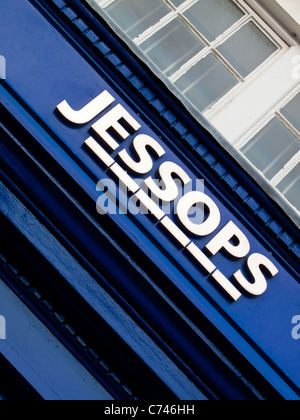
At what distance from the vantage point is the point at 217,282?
448 centimetres

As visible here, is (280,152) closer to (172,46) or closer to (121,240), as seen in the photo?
(172,46)

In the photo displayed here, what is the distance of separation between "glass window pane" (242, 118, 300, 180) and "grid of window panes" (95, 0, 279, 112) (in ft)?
2.00

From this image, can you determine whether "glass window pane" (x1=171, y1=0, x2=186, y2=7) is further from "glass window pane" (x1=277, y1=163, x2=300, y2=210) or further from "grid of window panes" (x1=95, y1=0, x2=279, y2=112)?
"glass window pane" (x1=277, y1=163, x2=300, y2=210)

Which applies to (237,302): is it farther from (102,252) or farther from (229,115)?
(229,115)

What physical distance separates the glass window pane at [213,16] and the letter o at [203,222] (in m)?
2.28

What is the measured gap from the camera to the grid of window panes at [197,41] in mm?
5828

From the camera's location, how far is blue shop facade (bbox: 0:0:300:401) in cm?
414

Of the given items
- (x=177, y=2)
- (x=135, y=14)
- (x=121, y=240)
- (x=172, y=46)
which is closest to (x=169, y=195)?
(x=121, y=240)

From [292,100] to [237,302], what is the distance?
108 inches

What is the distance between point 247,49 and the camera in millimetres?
6258

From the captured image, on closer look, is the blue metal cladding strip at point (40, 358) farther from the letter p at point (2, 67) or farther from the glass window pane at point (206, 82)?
the glass window pane at point (206, 82)

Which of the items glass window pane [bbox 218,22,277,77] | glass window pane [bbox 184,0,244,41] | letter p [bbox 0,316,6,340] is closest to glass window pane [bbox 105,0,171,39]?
glass window pane [bbox 184,0,244,41]

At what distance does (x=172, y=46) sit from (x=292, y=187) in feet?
6.48
